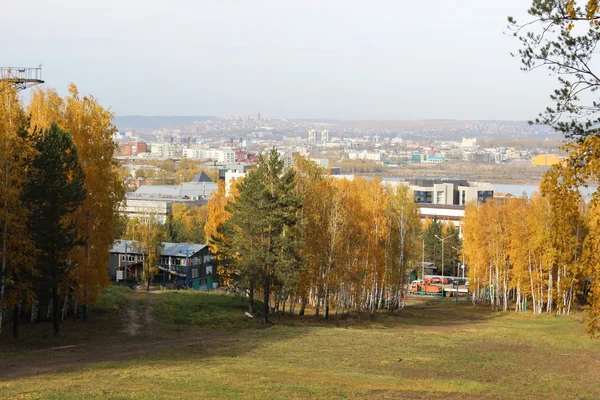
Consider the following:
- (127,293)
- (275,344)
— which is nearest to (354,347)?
(275,344)

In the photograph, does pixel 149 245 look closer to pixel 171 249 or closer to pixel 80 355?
pixel 171 249

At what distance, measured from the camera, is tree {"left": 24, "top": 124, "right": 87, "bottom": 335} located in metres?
28.2

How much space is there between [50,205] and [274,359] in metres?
10.3

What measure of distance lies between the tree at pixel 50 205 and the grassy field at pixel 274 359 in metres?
3.09

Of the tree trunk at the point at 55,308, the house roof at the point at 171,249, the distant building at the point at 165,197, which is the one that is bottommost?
the house roof at the point at 171,249

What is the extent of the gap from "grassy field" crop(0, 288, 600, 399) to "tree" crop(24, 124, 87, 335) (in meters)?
3.09

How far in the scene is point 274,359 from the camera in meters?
27.2

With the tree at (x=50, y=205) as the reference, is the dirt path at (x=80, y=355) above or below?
below

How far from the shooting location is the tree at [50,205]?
28.2 m

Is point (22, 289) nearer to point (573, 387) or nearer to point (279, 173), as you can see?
point (279, 173)

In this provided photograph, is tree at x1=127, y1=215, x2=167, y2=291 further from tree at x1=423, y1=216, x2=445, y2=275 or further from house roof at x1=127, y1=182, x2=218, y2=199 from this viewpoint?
house roof at x1=127, y1=182, x2=218, y2=199

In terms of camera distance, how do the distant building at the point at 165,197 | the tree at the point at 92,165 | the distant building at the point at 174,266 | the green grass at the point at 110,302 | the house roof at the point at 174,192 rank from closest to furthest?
the tree at the point at 92,165 → the green grass at the point at 110,302 → the distant building at the point at 174,266 → the distant building at the point at 165,197 → the house roof at the point at 174,192

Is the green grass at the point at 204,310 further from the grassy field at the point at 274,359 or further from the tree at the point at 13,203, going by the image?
the tree at the point at 13,203

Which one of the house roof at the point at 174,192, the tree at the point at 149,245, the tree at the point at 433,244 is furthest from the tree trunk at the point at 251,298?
the house roof at the point at 174,192
